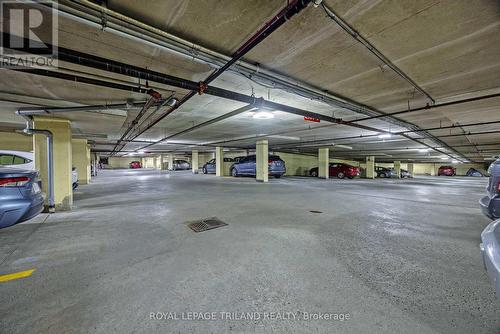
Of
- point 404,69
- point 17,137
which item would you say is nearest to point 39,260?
point 404,69

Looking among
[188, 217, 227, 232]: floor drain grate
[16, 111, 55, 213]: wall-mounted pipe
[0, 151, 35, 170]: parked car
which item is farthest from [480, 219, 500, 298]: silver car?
[0, 151, 35, 170]: parked car

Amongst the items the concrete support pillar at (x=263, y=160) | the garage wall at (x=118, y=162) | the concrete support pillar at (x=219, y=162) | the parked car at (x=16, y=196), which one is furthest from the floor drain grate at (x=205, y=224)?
the garage wall at (x=118, y=162)

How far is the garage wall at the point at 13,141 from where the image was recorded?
8406 millimetres

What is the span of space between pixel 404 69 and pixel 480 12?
1088 mm

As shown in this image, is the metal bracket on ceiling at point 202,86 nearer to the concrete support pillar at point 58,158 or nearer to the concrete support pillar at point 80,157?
the concrete support pillar at point 58,158

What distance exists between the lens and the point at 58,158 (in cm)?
450

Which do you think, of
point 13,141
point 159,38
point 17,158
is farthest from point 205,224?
point 13,141

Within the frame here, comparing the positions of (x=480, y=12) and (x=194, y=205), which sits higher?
(x=480, y=12)

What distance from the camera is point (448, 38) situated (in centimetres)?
222

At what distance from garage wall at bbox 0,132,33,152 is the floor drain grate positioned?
10648mm

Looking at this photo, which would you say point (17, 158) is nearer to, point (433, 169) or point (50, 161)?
point (50, 161)

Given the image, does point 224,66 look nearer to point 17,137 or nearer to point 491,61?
point 491,61

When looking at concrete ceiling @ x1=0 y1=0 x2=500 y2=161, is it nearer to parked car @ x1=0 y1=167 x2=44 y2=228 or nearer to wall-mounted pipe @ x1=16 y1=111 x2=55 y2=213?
wall-mounted pipe @ x1=16 y1=111 x2=55 y2=213

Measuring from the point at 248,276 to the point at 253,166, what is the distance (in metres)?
11.4
